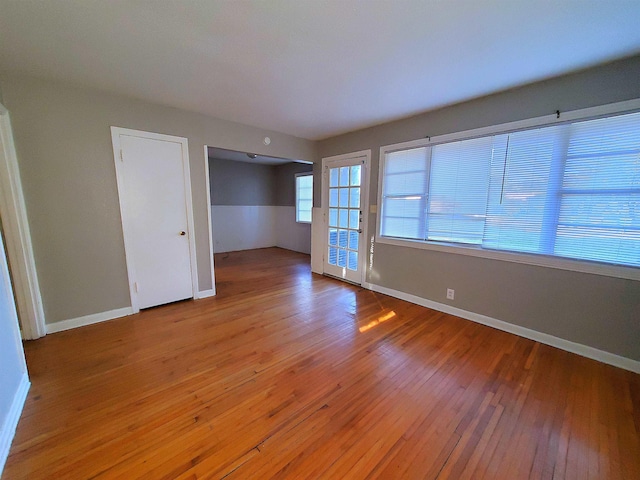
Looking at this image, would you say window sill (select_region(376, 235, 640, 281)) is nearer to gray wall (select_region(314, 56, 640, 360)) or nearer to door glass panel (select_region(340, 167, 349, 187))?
gray wall (select_region(314, 56, 640, 360))

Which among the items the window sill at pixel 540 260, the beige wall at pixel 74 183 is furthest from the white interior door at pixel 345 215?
the beige wall at pixel 74 183

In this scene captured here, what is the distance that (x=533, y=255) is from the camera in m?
2.44

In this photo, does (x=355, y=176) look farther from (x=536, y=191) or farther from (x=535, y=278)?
(x=535, y=278)

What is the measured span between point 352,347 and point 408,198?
2129mm

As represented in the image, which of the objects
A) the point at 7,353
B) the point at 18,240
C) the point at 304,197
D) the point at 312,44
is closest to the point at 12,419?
the point at 7,353

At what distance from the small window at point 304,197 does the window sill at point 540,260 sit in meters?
3.71

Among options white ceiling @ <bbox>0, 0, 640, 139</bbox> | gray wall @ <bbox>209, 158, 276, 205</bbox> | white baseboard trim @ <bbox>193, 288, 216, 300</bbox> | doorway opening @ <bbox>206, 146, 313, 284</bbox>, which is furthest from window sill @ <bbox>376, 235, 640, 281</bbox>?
gray wall @ <bbox>209, 158, 276, 205</bbox>

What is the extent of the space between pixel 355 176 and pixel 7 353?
3.97m

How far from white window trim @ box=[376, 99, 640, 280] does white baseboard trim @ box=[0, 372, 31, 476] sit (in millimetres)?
3720

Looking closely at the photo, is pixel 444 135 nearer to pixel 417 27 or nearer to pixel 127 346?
pixel 417 27

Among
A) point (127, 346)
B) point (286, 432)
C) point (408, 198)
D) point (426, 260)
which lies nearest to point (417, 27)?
point (408, 198)

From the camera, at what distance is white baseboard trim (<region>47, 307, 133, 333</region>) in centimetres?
255

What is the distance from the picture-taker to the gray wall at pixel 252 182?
6504mm

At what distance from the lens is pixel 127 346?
231 cm
